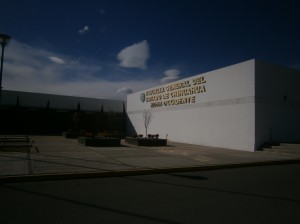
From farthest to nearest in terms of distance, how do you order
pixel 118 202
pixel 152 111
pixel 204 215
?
pixel 152 111 → pixel 118 202 → pixel 204 215

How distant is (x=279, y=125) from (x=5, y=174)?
64.3 feet

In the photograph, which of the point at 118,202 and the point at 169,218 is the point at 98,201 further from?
the point at 169,218

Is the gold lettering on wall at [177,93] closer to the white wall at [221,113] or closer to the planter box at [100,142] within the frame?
the white wall at [221,113]

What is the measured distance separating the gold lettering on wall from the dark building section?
797 cm

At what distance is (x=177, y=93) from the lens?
95.4 feet

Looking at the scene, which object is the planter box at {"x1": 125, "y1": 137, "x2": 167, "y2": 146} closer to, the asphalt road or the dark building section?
the asphalt road

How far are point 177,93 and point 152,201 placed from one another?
23.6 m

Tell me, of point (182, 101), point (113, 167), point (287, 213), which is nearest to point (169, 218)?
point (287, 213)

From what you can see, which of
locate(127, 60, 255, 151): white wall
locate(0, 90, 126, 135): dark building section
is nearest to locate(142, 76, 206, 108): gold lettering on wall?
locate(127, 60, 255, 151): white wall

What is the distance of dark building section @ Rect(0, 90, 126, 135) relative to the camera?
3825cm

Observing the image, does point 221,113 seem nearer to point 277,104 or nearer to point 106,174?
point 277,104

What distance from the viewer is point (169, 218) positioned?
193 inches

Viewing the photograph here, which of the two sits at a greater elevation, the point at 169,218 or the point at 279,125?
the point at 279,125

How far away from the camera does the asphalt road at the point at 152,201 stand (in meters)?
4.92
